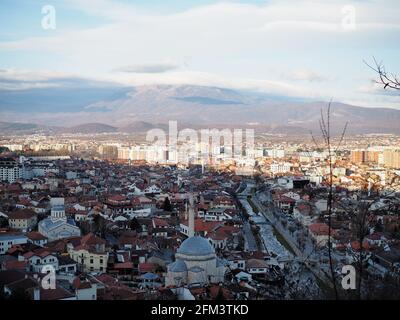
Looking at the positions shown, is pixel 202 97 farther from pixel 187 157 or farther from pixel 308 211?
pixel 308 211

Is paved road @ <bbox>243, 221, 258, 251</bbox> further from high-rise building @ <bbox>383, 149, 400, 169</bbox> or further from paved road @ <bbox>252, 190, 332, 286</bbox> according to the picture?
high-rise building @ <bbox>383, 149, 400, 169</bbox>

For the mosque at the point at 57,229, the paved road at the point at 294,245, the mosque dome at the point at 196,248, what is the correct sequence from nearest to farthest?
the mosque dome at the point at 196,248 → the paved road at the point at 294,245 → the mosque at the point at 57,229

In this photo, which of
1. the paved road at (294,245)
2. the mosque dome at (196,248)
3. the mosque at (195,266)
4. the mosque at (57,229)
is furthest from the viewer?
the mosque at (57,229)

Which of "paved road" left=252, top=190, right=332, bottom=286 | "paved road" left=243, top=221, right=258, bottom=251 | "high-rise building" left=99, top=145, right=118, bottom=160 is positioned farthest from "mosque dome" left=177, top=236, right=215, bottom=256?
"high-rise building" left=99, top=145, right=118, bottom=160

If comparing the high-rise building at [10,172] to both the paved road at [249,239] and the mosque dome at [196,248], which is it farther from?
the mosque dome at [196,248]

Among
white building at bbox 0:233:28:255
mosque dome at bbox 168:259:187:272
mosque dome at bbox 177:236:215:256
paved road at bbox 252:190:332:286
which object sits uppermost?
mosque dome at bbox 177:236:215:256

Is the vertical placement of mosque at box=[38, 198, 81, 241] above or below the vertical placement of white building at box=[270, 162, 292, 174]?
above

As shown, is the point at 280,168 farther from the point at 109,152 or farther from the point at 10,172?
the point at 109,152

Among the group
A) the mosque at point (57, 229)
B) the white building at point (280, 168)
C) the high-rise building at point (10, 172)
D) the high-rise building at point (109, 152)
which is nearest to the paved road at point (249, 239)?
the mosque at point (57, 229)

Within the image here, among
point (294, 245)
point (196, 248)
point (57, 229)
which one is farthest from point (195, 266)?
point (57, 229)
